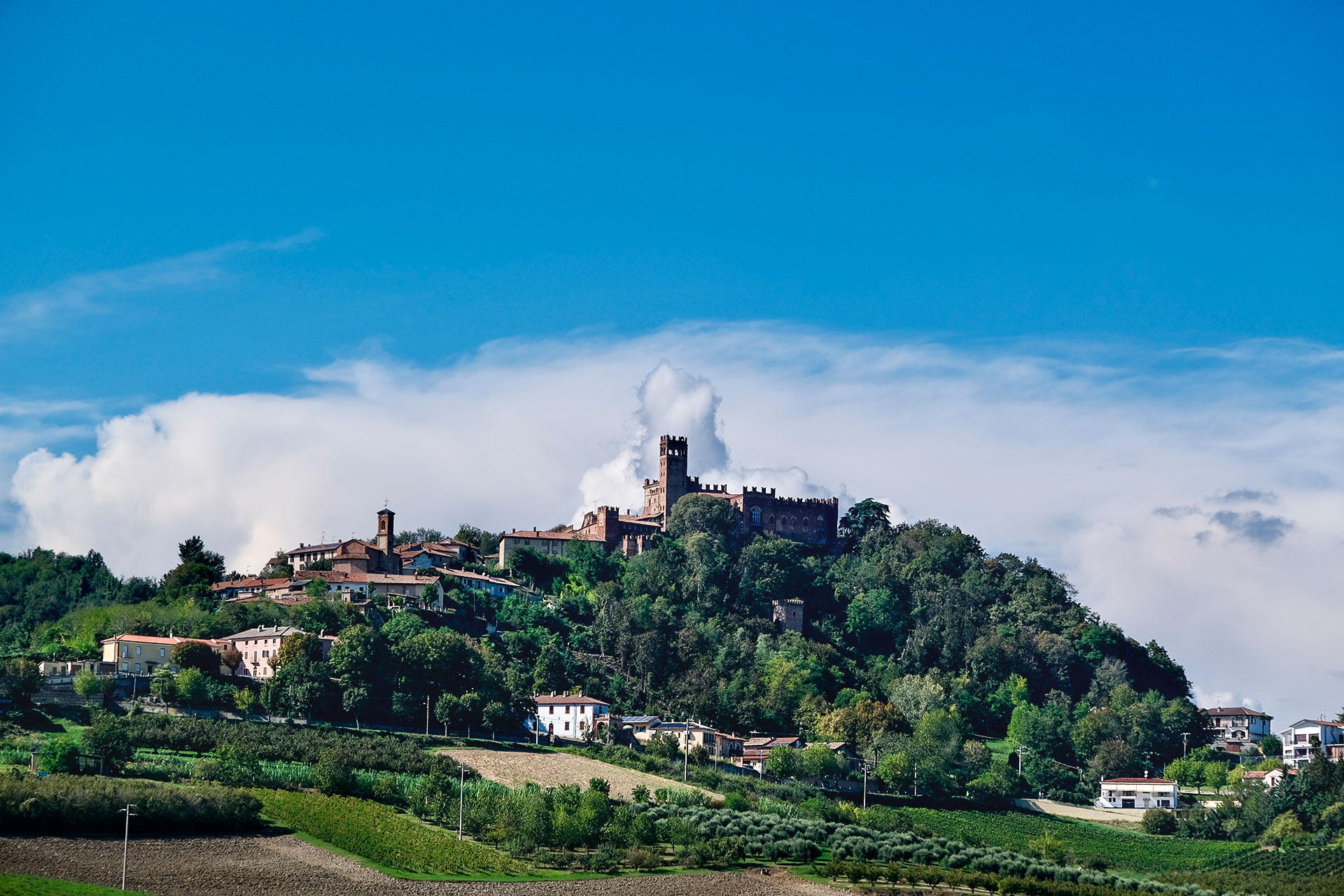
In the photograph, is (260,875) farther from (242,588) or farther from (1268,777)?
(1268,777)

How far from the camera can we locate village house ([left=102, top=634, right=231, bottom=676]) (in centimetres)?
9712

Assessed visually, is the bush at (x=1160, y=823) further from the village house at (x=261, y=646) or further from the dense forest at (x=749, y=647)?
the village house at (x=261, y=646)

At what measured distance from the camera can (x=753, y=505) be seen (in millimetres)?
143250

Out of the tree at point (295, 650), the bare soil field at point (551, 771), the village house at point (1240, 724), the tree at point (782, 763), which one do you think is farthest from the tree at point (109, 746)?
the village house at point (1240, 724)

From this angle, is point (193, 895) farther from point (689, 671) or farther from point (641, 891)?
point (689, 671)

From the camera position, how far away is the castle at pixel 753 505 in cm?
14325

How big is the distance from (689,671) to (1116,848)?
33.1 meters

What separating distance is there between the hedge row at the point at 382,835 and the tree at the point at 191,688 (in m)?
18.6

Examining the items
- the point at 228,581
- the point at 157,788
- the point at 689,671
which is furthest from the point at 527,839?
the point at 228,581

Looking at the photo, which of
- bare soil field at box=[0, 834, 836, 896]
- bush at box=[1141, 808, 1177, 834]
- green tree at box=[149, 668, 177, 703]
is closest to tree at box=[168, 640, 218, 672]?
green tree at box=[149, 668, 177, 703]

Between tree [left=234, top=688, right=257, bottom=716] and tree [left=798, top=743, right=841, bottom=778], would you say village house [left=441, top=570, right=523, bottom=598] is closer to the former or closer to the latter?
tree [left=234, top=688, right=257, bottom=716]

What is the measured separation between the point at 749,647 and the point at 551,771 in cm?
3293

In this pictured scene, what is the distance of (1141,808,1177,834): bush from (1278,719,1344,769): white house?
84.3ft

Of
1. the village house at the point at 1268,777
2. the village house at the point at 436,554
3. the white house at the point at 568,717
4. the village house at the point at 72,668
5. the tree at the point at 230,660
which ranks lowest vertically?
the village house at the point at 1268,777
